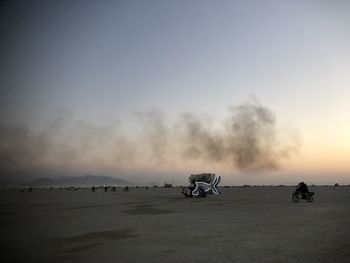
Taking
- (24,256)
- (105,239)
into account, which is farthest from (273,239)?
(24,256)

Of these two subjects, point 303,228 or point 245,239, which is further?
point 303,228

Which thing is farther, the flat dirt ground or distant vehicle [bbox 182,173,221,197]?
distant vehicle [bbox 182,173,221,197]

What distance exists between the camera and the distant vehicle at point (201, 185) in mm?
59166

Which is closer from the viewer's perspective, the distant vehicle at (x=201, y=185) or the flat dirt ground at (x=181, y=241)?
the flat dirt ground at (x=181, y=241)

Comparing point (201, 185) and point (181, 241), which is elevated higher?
point (201, 185)

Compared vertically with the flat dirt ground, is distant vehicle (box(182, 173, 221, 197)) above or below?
above

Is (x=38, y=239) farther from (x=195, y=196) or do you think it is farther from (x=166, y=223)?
(x=195, y=196)

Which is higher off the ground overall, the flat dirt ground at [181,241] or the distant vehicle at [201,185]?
the distant vehicle at [201,185]

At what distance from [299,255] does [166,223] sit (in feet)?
36.3

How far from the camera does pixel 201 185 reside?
2391 inches

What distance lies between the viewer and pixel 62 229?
20828 millimetres

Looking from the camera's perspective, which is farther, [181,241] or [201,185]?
[201,185]

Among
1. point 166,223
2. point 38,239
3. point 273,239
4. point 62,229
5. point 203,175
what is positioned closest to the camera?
point 273,239

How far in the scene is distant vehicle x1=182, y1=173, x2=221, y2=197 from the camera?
5917 cm
